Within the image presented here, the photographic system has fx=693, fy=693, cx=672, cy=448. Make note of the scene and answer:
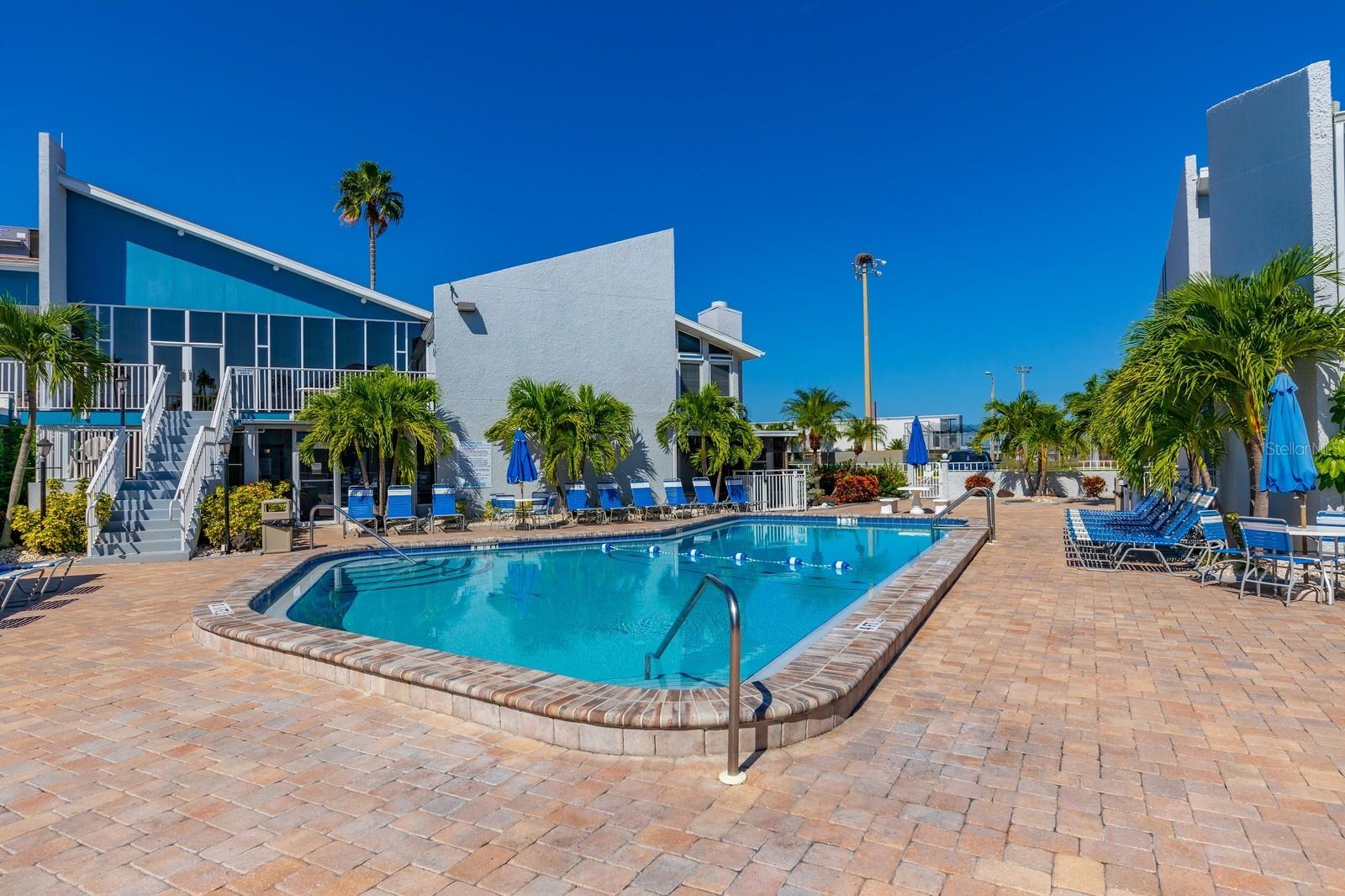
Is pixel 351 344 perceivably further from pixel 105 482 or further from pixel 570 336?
pixel 105 482

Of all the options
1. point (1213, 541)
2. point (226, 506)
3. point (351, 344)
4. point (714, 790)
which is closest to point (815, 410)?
point (351, 344)

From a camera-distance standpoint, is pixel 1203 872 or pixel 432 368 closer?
pixel 1203 872

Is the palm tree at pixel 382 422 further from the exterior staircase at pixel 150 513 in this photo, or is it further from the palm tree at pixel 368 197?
the palm tree at pixel 368 197

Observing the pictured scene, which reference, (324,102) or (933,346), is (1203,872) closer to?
(324,102)

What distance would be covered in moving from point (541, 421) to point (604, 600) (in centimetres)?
824

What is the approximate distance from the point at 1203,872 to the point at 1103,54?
17.7 metres

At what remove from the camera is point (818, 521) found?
16875 millimetres

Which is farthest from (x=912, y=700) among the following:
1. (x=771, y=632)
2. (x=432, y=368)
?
(x=432, y=368)

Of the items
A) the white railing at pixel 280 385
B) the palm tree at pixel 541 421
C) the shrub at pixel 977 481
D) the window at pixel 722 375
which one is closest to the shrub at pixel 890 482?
the shrub at pixel 977 481

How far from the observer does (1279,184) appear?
1012cm

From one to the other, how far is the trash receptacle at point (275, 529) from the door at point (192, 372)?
6.17 metres

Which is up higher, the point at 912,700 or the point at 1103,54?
the point at 1103,54

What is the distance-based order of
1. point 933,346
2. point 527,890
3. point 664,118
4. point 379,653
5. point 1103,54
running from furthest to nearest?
point 933,346, point 664,118, point 1103,54, point 379,653, point 527,890

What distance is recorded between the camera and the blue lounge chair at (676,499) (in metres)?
17.7
